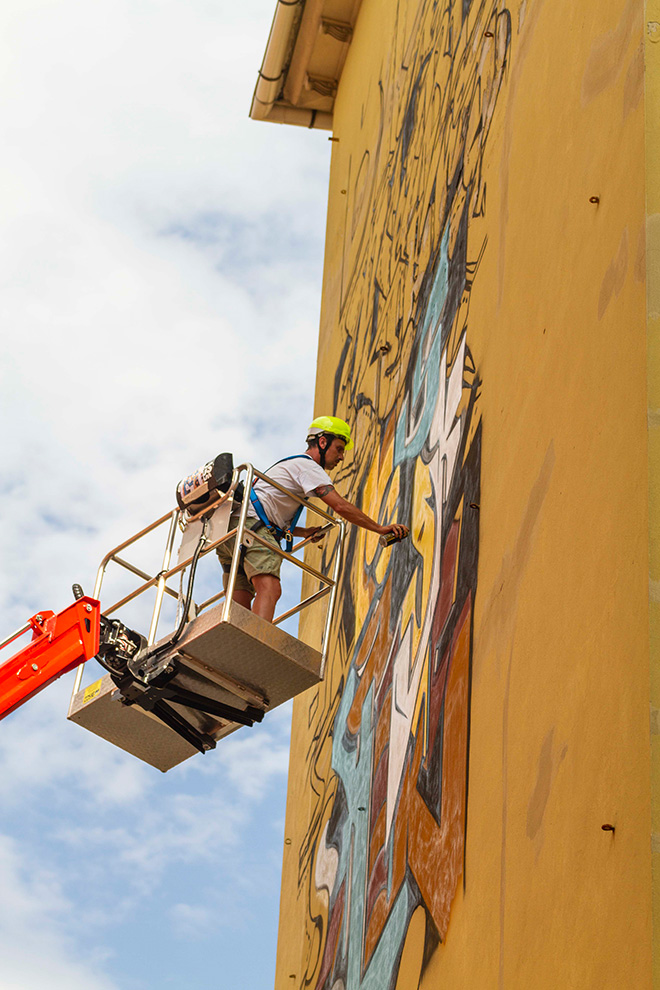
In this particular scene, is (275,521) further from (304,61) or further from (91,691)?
(304,61)

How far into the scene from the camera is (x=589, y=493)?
6164 mm

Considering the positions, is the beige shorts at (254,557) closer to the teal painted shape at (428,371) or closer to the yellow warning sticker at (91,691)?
the yellow warning sticker at (91,691)

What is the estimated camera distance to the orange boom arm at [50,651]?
9.02 m

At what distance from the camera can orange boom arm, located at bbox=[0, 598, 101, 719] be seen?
29.6 feet

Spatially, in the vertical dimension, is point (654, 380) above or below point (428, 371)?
below

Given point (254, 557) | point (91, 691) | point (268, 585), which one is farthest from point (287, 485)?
point (91, 691)

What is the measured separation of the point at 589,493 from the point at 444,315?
4533mm

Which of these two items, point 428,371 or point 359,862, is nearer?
point 359,862

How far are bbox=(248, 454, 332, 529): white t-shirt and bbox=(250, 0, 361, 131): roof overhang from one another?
11217mm

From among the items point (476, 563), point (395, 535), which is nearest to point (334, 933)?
point (395, 535)

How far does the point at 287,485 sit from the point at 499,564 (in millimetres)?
2723

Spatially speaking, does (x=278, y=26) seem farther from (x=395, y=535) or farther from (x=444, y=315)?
(x=395, y=535)

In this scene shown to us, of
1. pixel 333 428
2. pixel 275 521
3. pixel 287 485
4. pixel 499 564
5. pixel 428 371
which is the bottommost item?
pixel 499 564

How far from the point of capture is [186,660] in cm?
870
